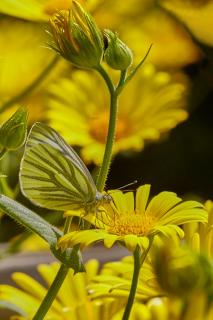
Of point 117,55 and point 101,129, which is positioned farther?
point 101,129

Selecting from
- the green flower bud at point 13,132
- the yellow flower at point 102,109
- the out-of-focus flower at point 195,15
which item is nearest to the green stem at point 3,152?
the green flower bud at point 13,132

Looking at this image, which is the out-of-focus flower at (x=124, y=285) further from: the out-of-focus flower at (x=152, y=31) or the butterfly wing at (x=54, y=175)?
the out-of-focus flower at (x=152, y=31)

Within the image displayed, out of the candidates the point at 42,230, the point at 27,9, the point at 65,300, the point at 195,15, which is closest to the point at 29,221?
the point at 42,230

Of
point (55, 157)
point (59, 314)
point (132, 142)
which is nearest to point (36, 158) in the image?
point (55, 157)

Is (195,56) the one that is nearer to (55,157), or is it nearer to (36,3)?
(36,3)

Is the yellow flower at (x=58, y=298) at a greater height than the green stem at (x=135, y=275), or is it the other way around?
the green stem at (x=135, y=275)

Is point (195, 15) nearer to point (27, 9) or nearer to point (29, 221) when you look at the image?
point (27, 9)

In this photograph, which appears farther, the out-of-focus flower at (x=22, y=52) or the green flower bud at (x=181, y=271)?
the out-of-focus flower at (x=22, y=52)
